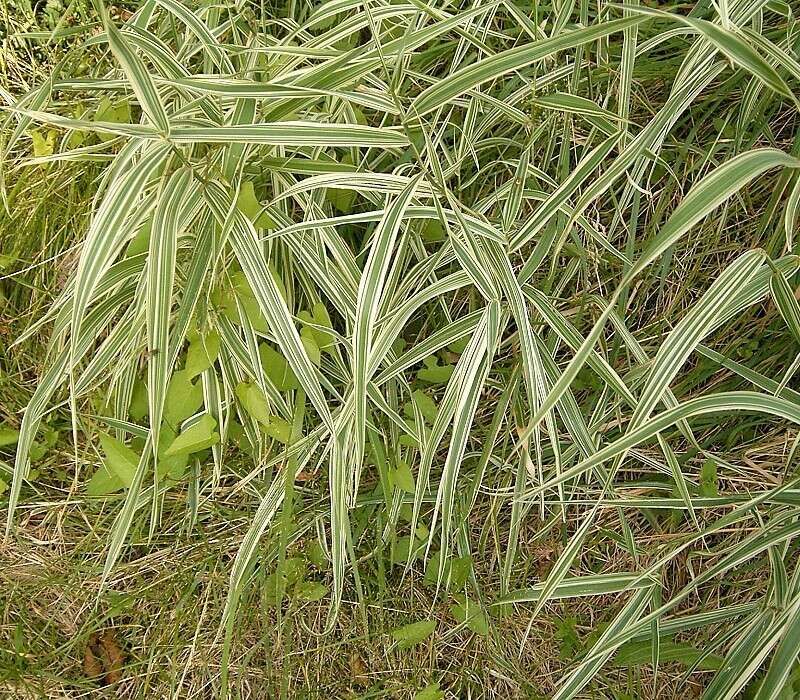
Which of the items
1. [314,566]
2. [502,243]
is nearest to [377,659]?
[314,566]

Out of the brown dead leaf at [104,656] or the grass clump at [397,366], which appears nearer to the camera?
the grass clump at [397,366]

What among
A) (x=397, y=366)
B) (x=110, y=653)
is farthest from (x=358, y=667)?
(x=397, y=366)

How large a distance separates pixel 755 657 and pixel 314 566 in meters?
0.67

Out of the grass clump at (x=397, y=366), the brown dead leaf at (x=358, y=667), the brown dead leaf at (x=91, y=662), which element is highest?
the grass clump at (x=397, y=366)

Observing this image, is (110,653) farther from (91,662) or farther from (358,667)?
(358,667)

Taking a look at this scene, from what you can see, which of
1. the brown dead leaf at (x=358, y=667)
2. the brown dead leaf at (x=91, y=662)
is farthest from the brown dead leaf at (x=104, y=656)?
the brown dead leaf at (x=358, y=667)

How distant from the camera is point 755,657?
819mm

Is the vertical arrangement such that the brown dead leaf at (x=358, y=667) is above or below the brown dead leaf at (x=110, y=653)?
above

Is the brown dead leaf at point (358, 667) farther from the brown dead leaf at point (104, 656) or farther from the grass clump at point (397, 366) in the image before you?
the brown dead leaf at point (104, 656)

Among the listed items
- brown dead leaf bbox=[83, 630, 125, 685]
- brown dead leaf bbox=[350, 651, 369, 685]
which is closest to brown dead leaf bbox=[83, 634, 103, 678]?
brown dead leaf bbox=[83, 630, 125, 685]

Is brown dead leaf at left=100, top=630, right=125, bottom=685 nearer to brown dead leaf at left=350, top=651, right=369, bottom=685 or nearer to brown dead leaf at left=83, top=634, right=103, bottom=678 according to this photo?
brown dead leaf at left=83, top=634, right=103, bottom=678

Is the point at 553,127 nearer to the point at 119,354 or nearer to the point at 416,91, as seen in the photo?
the point at 416,91

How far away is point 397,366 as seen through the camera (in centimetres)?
95

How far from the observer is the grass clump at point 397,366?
83cm
